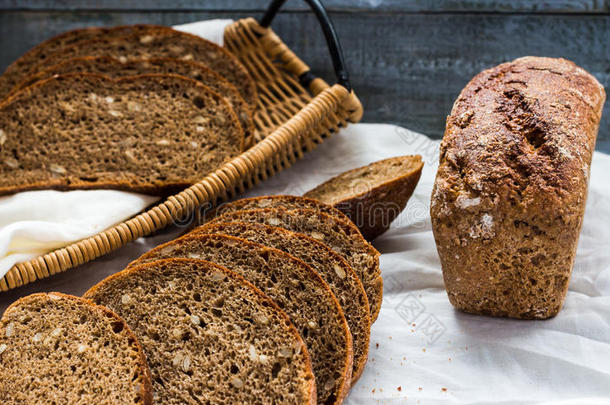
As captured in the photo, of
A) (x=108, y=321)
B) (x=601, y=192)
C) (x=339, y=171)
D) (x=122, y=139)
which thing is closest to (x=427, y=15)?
(x=339, y=171)

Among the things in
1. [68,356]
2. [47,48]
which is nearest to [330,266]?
A: [68,356]

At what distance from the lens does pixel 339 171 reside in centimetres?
327

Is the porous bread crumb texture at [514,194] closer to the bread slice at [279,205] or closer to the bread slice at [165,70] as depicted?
the bread slice at [279,205]

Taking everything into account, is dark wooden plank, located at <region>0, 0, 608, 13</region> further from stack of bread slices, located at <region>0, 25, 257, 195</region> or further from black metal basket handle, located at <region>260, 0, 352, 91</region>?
stack of bread slices, located at <region>0, 25, 257, 195</region>

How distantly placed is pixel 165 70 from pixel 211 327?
1.63 metres

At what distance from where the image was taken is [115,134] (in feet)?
9.29

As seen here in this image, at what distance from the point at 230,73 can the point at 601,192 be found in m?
1.96

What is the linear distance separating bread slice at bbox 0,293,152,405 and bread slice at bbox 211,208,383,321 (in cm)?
71

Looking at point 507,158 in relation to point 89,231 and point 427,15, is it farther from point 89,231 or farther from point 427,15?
point 427,15

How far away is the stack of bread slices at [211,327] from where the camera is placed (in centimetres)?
185

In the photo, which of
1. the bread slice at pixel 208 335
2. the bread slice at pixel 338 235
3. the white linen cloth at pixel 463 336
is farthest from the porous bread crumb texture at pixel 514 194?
the bread slice at pixel 208 335

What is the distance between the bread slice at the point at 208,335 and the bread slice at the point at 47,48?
1.68 metres

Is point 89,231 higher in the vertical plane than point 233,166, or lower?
lower

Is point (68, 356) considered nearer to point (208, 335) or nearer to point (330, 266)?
point (208, 335)
